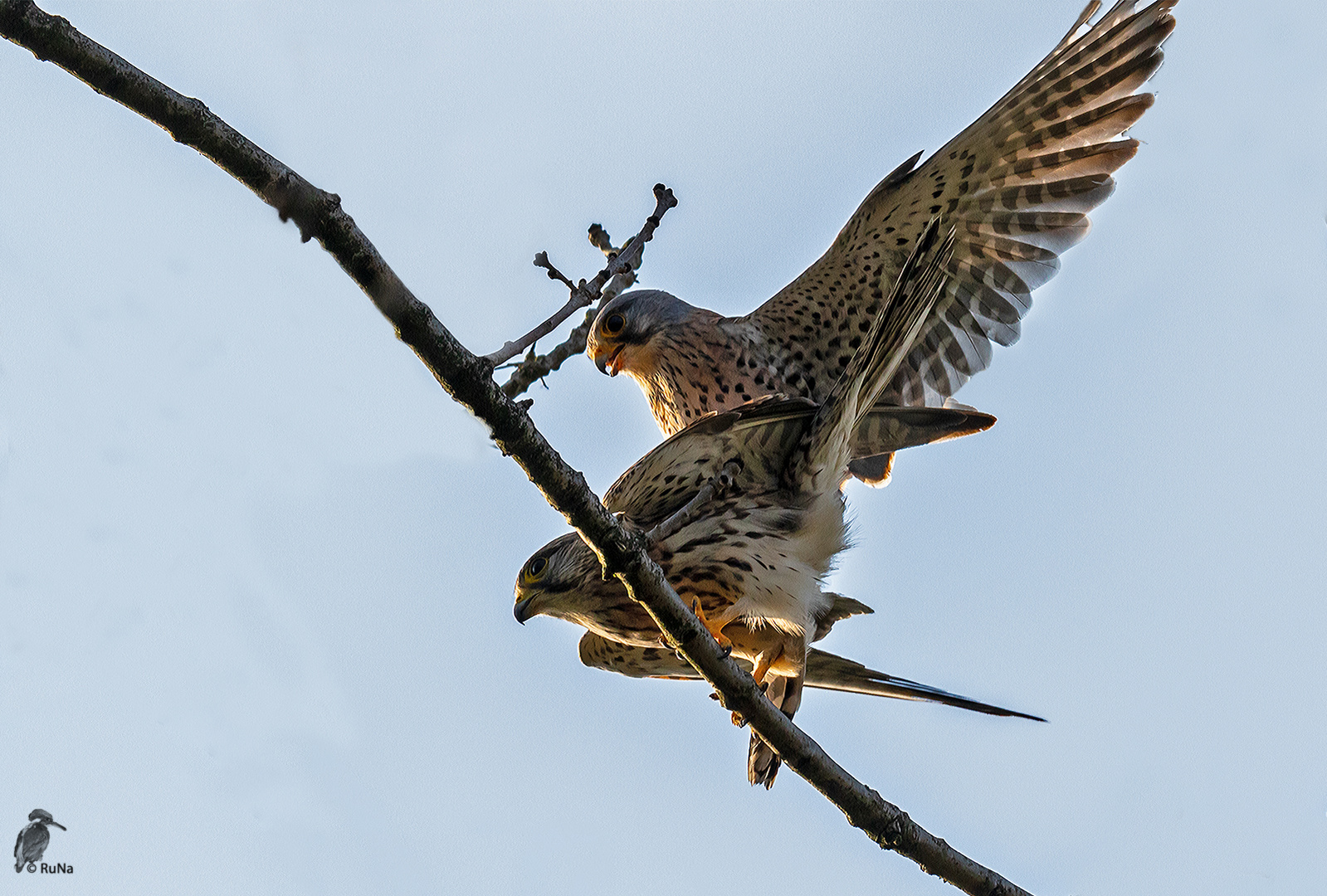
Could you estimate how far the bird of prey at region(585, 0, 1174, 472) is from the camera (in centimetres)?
490

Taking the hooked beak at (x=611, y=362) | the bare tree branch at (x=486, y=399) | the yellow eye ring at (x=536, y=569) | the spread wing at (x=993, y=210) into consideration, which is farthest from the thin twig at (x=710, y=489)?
the hooked beak at (x=611, y=362)

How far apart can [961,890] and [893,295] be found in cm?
178

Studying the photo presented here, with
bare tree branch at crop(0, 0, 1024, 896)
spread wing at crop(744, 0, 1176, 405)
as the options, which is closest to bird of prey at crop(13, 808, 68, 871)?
bare tree branch at crop(0, 0, 1024, 896)

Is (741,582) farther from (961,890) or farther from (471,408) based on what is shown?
(471,408)

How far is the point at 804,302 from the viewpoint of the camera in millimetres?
5570

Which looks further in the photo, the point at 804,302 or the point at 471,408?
the point at 804,302

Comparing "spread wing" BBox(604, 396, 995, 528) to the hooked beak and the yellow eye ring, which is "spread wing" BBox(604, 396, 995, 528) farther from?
the hooked beak

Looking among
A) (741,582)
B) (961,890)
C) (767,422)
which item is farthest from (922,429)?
(961,890)

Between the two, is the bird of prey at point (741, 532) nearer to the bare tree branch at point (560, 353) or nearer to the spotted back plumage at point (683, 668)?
the spotted back plumage at point (683, 668)

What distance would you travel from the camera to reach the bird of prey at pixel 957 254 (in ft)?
16.1

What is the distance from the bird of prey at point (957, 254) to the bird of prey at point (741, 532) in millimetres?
439

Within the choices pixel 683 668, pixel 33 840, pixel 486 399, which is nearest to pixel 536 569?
pixel 683 668

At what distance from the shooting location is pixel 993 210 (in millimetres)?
5121

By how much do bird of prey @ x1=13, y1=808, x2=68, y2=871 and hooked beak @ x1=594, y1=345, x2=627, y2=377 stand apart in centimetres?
330
